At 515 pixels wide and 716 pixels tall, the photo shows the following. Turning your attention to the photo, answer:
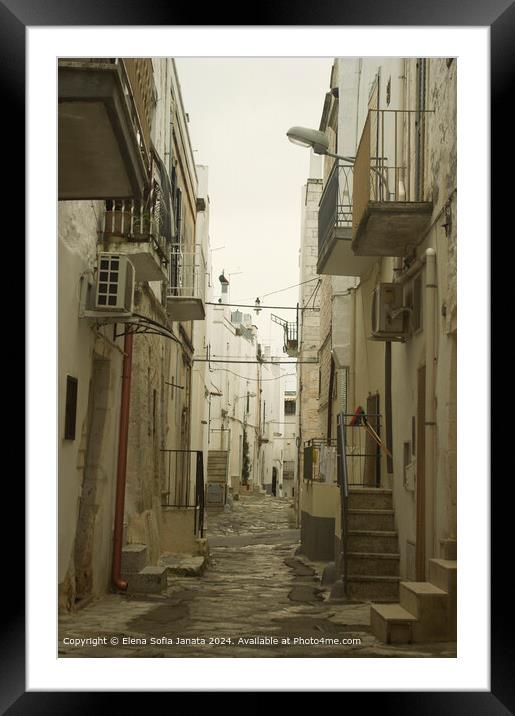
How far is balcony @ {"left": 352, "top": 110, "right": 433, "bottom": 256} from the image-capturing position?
7.52m

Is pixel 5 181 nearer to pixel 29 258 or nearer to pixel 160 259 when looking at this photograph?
pixel 29 258

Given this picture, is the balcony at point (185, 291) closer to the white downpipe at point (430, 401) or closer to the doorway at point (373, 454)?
the doorway at point (373, 454)

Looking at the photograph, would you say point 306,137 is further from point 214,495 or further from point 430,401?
point 214,495

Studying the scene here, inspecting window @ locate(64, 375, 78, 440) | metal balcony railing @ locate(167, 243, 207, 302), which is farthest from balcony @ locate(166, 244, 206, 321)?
window @ locate(64, 375, 78, 440)

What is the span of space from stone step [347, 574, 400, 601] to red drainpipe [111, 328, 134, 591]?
191 centimetres

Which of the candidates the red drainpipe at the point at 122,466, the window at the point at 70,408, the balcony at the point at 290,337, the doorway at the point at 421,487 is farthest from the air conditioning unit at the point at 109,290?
the balcony at the point at 290,337

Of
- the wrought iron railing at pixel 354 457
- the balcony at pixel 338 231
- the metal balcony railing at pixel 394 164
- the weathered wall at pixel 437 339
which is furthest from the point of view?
the balcony at pixel 338 231

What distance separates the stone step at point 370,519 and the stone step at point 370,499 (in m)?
0.15

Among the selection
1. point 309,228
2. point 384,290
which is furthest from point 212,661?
point 309,228

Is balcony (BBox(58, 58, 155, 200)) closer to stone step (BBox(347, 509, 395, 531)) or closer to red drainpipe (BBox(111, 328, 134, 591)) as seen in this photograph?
red drainpipe (BBox(111, 328, 134, 591))

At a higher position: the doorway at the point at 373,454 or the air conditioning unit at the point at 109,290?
the air conditioning unit at the point at 109,290

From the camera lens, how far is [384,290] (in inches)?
314

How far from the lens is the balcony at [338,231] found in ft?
33.8

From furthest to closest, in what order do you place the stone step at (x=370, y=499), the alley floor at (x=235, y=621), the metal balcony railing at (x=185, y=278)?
1. the metal balcony railing at (x=185, y=278)
2. the stone step at (x=370, y=499)
3. the alley floor at (x=235, y=621)
